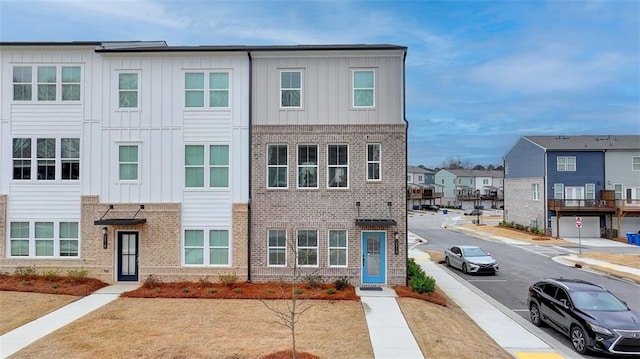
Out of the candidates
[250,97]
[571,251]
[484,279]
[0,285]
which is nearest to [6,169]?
[0,285]

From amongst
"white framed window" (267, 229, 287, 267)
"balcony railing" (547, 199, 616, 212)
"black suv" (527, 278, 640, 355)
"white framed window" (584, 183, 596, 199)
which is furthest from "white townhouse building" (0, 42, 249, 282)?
"white framed window" (584, 183, 596, 199)

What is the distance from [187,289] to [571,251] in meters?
28.6

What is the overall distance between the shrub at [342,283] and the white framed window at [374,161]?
4.09 meters

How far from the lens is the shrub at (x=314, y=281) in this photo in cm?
1552

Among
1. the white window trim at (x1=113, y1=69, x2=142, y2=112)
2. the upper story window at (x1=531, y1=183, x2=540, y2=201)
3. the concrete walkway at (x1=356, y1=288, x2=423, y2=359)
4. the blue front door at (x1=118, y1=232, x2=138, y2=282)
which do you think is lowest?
the concrete walkway at (x1=356, y1=288, x2=423, y2=359)

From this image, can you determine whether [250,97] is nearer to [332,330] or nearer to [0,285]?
[332,330]

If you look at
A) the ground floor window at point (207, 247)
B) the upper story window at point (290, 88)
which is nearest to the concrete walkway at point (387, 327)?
the ground floor window at point (207, 247)

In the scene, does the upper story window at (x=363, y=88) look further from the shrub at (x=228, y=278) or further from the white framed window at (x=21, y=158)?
the white framed window at (x=21, y=158)

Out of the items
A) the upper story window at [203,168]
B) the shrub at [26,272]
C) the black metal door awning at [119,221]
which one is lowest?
the shrub at [26,272]

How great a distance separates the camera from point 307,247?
1612 cm

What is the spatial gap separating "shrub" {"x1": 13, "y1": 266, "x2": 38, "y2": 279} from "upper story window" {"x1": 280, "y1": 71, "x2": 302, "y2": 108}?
11994mm

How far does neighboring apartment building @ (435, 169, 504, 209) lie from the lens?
8931cm

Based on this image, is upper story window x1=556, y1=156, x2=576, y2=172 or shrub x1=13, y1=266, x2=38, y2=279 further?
upper story window x1=556, y1=156, x2=576, y2=172

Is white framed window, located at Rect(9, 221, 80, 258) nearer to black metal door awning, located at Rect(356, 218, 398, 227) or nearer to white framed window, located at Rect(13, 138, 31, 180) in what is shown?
white framed window, located at Rect(13, 138, 31, 180)
